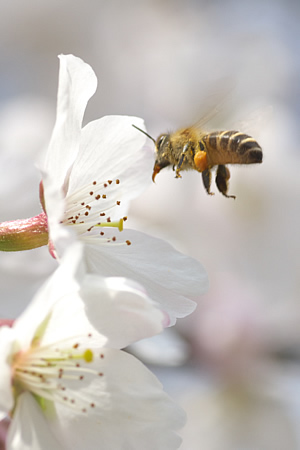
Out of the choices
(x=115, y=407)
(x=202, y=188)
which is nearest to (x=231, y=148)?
(x=115, y=407)

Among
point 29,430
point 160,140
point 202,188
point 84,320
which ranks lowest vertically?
point 202,188

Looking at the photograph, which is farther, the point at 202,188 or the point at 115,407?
the point at 202,188

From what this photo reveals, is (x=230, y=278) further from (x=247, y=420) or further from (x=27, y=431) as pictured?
(x=27, y=431)

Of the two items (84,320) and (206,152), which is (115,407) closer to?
(84,320)

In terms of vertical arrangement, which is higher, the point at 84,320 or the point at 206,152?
the point at 206,152

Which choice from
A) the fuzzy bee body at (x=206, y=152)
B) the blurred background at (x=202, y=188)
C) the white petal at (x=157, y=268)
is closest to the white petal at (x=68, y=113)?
the white petal at (x=157, y=268)

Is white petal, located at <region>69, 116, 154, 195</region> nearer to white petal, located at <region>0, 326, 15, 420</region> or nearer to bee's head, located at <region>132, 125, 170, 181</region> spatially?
bee's head, located at <region>132, 125, 170, 181</region>

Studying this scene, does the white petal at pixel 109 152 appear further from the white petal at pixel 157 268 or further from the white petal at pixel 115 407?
the white petal at pixel 115 407
